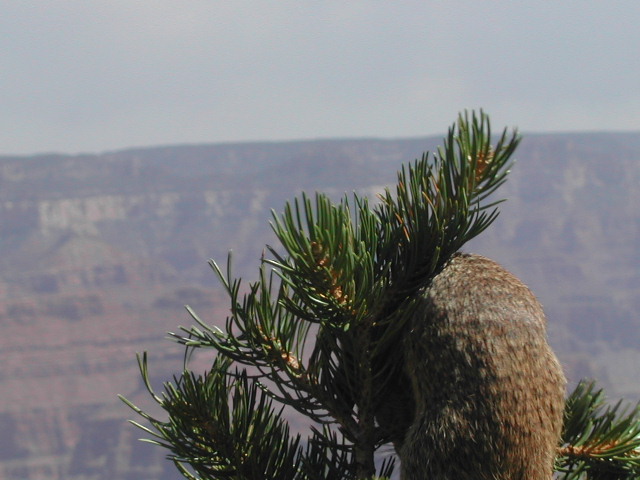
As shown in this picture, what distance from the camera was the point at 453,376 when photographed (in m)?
2.53

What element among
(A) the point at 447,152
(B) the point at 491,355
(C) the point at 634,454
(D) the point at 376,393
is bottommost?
(C) the point at 634,454

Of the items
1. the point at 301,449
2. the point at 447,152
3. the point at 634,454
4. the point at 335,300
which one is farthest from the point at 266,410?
the point at 634,454

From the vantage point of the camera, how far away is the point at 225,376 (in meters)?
3.01

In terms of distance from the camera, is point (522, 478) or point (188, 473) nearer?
point (522, 478)

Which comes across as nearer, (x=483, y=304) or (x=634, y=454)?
(x=483, y=304)

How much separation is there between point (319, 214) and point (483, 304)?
0.52 m

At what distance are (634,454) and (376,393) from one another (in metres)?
0.96

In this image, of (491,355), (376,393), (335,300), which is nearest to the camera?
(491,355)

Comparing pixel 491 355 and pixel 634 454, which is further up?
pixel 491 355

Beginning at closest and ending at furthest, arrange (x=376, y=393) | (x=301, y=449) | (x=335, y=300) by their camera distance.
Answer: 1. (x=335, y=300)
2. (x=376, y=393)
3. (x=301, y=449)

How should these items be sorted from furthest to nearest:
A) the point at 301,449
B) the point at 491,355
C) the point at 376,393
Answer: the point at 301,449
the point at 376,393
the point at 491,355

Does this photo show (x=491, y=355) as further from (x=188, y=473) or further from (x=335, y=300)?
(x=188, y=473)

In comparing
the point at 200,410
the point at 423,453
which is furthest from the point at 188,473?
the point at 423,453

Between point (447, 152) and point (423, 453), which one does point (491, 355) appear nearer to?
point (423, 453)
